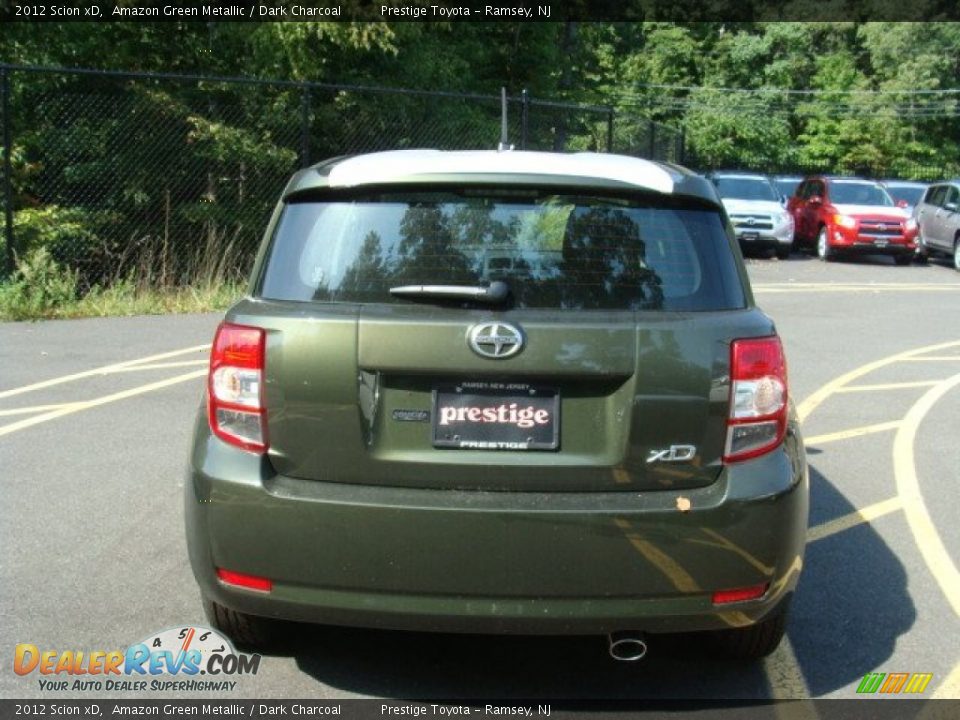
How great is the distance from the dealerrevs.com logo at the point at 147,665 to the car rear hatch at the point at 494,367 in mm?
928

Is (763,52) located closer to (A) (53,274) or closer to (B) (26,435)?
(A) (53,274)

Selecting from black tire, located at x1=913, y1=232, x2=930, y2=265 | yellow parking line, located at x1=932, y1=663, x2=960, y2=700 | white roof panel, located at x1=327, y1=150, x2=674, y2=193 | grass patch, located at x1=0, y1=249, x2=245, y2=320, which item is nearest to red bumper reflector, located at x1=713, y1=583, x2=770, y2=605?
yellow parking line, located at x1=932, y1=663, x2=960, y2=700

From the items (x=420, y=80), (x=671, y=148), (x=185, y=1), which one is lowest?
(x=671, y=148)

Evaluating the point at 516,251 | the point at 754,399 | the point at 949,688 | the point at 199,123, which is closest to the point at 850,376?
the point at 949,688

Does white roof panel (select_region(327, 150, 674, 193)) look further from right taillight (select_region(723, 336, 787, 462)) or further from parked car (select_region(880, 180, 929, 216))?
parked car (select_region(880, 180, 929, 216))

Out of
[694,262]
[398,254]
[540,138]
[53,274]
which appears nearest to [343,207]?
[398,254]

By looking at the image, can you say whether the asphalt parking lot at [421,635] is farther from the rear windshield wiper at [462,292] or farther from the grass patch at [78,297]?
the grass patch at [78,297]

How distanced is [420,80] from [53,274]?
31.3 ft

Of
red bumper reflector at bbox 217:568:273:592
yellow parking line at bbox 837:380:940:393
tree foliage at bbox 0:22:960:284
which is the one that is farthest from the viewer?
tree foliage at bbox 0:22:960:284

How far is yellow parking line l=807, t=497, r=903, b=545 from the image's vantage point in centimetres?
582

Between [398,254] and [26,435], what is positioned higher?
[398,254]

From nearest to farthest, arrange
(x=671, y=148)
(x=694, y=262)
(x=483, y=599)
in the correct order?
(x=483, y=599), (x=694, y=262), (x=671, y=148)

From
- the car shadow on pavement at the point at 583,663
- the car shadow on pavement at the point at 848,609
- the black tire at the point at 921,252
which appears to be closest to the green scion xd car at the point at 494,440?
the car shadow on pavement at the point at 583,663

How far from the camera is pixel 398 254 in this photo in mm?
3717
